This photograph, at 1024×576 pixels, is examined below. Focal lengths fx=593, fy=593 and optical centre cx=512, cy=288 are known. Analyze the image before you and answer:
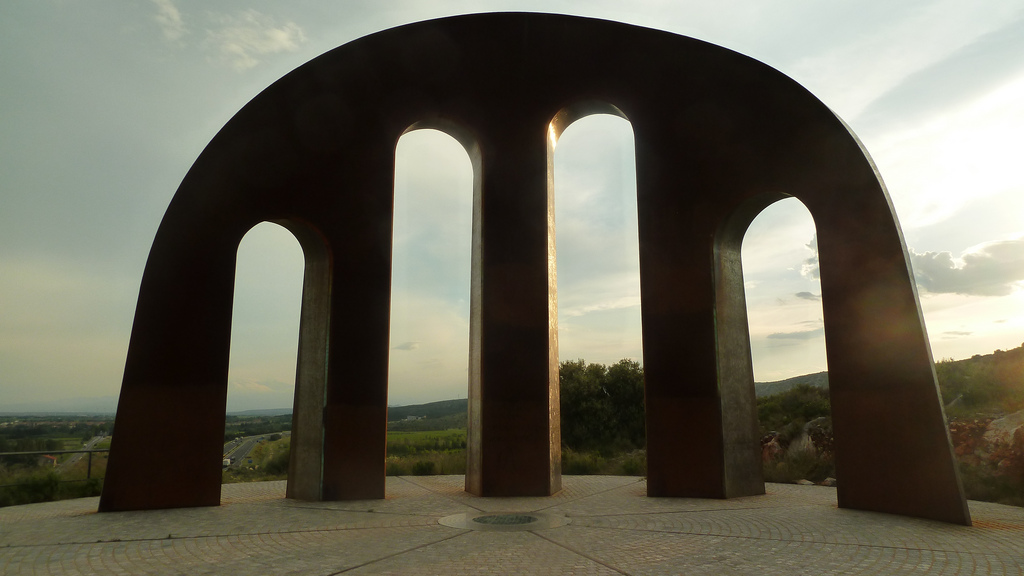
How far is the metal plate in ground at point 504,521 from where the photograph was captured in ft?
22.5

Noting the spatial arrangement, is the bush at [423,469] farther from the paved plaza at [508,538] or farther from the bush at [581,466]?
the paved plaza at [508,538]

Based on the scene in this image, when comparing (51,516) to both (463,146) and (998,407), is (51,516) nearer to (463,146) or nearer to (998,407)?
(463,146)

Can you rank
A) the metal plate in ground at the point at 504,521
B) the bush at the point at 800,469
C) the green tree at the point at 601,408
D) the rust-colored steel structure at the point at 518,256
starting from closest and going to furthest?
1. the metal plate in ground at the point at 504,521
2. the rust-colored steel structure at the point at 518,256
3. the bush at the point at 800,469
4. the green tree at the point at 601,408

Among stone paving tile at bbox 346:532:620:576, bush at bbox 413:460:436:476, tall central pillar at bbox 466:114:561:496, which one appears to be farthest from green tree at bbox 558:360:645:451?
stone paving tile at bbox 346:532:620:576

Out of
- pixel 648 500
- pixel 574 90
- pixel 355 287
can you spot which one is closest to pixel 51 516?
pixel 355 287

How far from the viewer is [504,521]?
729 centimetres

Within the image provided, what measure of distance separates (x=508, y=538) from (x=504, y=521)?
1.09 meters

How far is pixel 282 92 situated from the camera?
32.3 feet

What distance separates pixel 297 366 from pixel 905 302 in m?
8.90

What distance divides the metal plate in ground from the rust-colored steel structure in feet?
5.43

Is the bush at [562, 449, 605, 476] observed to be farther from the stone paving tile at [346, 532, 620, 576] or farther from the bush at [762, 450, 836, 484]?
the stone paving tile at [346, 532, 620, 576]

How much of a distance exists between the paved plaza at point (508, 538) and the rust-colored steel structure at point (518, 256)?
795 mm

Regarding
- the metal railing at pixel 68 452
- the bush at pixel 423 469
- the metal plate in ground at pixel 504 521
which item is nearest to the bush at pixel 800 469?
the metal plate in ground at pixel 504 521

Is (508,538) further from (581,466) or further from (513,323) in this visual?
(581,466)
